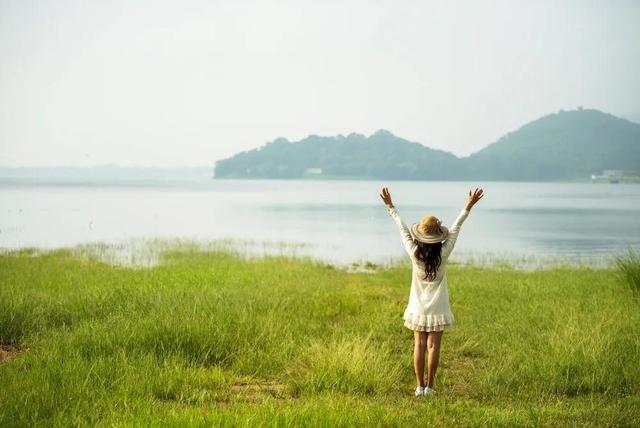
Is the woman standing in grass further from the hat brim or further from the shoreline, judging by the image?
the shoreline

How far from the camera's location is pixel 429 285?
7.13 m

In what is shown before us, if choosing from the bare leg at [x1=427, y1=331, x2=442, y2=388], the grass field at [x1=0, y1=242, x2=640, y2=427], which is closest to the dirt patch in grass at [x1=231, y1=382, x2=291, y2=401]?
the grass field at [x1=0, y1=242, x2=640, y2=427]

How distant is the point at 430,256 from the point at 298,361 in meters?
2.45

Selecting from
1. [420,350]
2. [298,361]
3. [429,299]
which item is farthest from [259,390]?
[429,299]

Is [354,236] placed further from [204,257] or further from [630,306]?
[630,306]

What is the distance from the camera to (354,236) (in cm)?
4519

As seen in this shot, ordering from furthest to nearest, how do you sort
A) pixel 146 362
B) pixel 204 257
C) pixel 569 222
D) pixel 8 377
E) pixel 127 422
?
pixel 569 222
pixel 204 257
pixel 146 362
pixel 8 377
pixel 127 422

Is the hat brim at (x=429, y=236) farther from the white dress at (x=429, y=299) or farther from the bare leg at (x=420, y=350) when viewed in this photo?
the bare leg at (x=420, y=350)

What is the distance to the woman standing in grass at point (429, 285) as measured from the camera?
701cm

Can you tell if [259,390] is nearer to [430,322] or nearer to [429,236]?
[430,322]

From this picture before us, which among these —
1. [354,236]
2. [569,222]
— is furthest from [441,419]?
[569,222]

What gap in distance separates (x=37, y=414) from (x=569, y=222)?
59631mm

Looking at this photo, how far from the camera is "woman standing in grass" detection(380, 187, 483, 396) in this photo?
23.0ft

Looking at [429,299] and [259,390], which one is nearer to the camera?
[429,299]
